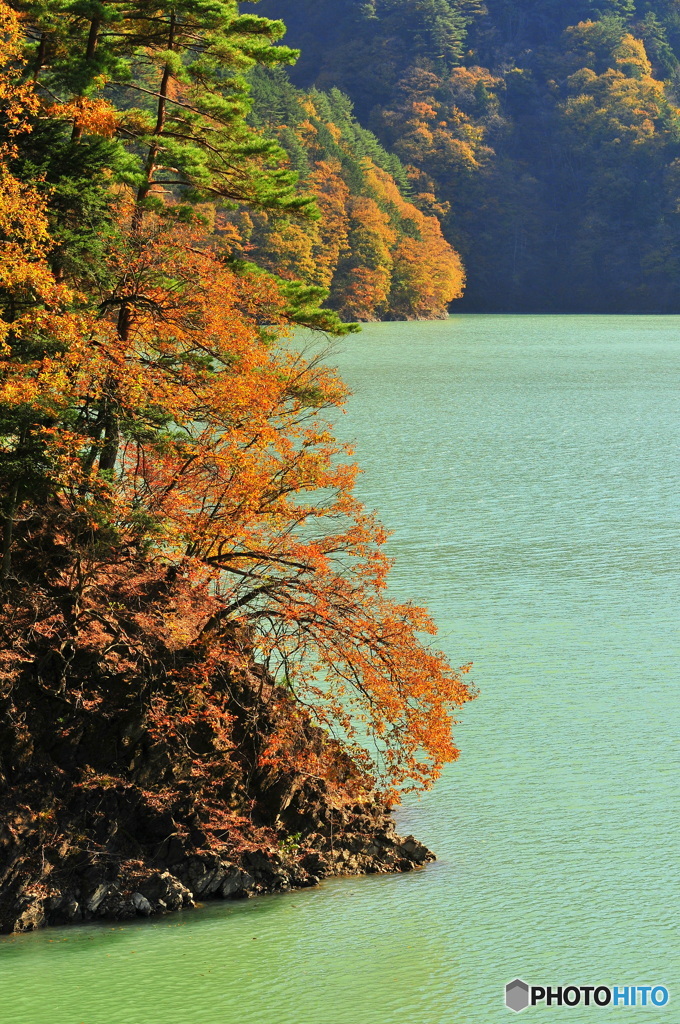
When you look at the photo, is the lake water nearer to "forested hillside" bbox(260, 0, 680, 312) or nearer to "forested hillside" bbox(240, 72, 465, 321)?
"forested hillside" bbox(240, 72, 465, 321)

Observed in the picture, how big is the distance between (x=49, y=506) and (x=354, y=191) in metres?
72.4

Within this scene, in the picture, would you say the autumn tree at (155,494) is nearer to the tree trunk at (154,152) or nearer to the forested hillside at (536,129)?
the tree trunk at (154,152)

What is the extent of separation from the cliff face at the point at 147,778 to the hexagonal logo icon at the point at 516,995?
197cm

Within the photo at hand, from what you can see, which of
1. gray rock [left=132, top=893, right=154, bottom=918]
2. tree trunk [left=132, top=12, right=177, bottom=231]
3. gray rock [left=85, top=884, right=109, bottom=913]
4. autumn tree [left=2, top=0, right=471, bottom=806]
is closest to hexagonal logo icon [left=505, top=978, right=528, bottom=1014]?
autumn tree [left=2, top=0, right=471, bottom=806]

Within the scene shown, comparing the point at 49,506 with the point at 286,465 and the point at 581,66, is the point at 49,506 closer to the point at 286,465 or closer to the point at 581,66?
the point at 286,465

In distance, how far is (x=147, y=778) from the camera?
35.8 ft

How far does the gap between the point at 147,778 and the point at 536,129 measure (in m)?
110

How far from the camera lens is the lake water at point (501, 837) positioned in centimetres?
931

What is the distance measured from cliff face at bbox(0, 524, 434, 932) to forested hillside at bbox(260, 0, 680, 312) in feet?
299

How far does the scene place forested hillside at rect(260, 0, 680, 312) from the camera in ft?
334

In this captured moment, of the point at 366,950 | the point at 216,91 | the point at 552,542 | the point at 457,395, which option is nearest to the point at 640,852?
the point at 366,950

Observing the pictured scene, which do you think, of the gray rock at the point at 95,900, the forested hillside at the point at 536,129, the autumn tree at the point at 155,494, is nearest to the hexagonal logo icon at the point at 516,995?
the autumn tree at the point at 155,494

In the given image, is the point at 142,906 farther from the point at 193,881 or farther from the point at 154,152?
the point at 154,152

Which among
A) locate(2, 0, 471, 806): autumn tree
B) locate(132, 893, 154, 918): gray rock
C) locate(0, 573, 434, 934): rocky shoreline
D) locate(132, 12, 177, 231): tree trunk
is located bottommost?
locate(132, 893, 154, 918): gray rock
